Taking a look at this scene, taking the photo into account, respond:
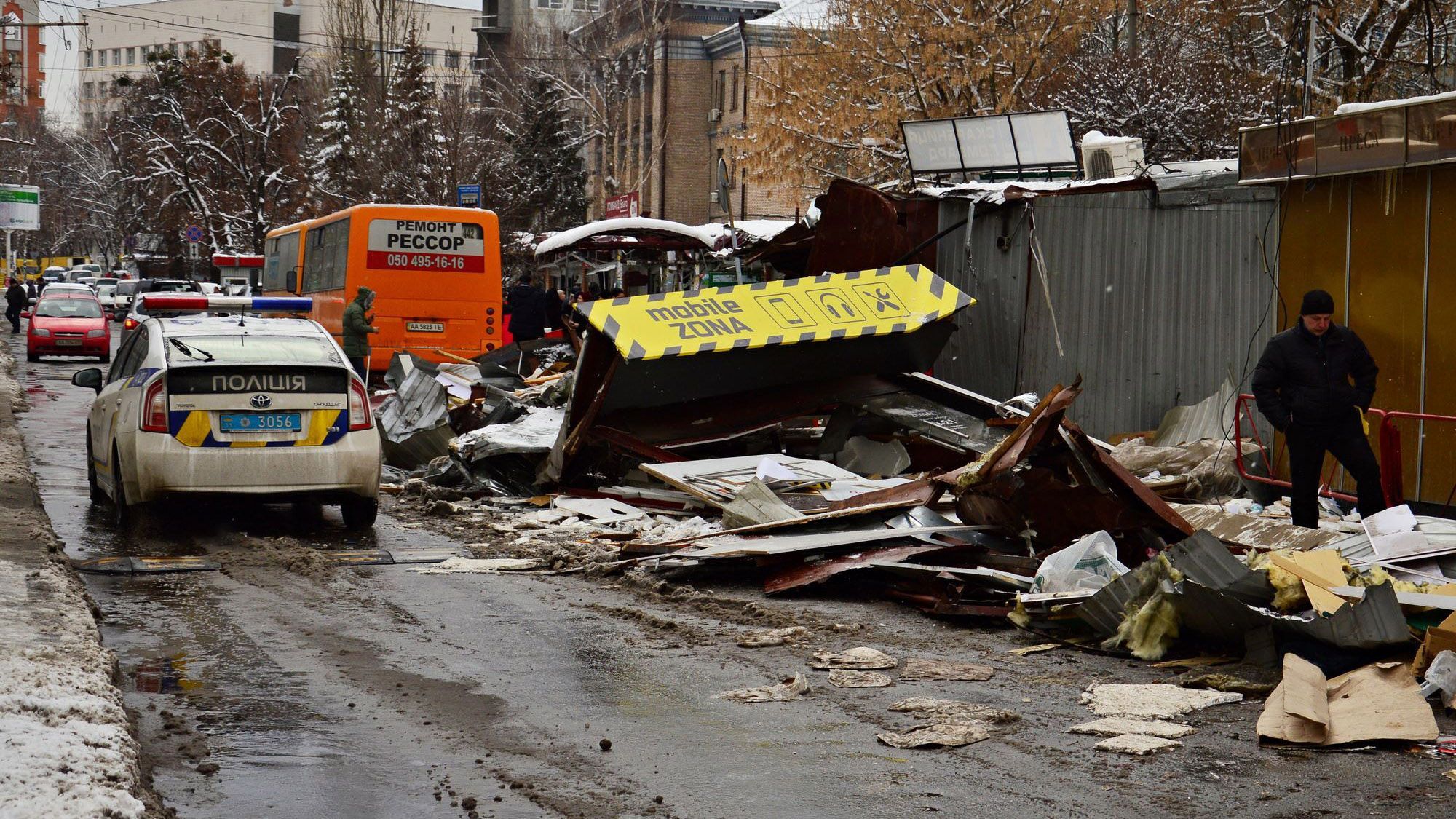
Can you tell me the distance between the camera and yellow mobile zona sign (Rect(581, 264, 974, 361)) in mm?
11992

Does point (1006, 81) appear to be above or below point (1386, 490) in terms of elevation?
above

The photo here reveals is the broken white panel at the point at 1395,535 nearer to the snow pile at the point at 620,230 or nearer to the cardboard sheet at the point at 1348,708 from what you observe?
the cardboard sheet at the point at 1348,708

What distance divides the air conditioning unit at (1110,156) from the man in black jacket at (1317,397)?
795 centimetres

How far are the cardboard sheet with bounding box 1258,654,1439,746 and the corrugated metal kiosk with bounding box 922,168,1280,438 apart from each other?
769cm

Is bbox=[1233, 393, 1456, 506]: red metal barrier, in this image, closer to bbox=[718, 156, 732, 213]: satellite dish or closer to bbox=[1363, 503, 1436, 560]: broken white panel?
bbox=[1363, 503, 1436, 560]: broken white panel

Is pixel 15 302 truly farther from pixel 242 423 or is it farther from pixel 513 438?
pixel 242 423

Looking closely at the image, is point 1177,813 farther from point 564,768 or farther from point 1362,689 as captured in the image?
point 564,768

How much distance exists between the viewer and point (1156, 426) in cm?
1407

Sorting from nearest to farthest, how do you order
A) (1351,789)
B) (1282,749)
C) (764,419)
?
1. (1351,789)
2. (1282,749)
3. (764,419)

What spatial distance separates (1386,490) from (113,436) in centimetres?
917

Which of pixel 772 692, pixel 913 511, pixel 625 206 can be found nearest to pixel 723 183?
pixel 625 206

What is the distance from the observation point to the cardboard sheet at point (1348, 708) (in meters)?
5.39

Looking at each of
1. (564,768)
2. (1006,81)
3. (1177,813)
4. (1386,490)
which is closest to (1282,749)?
(1177,813)

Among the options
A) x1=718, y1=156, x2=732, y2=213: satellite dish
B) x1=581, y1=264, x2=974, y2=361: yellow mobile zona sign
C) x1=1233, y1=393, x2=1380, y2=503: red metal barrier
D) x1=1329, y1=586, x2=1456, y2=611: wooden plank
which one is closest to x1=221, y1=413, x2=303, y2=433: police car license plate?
x1=581, y1=264, x2=974, y2=361: yellow mobile zona sign
